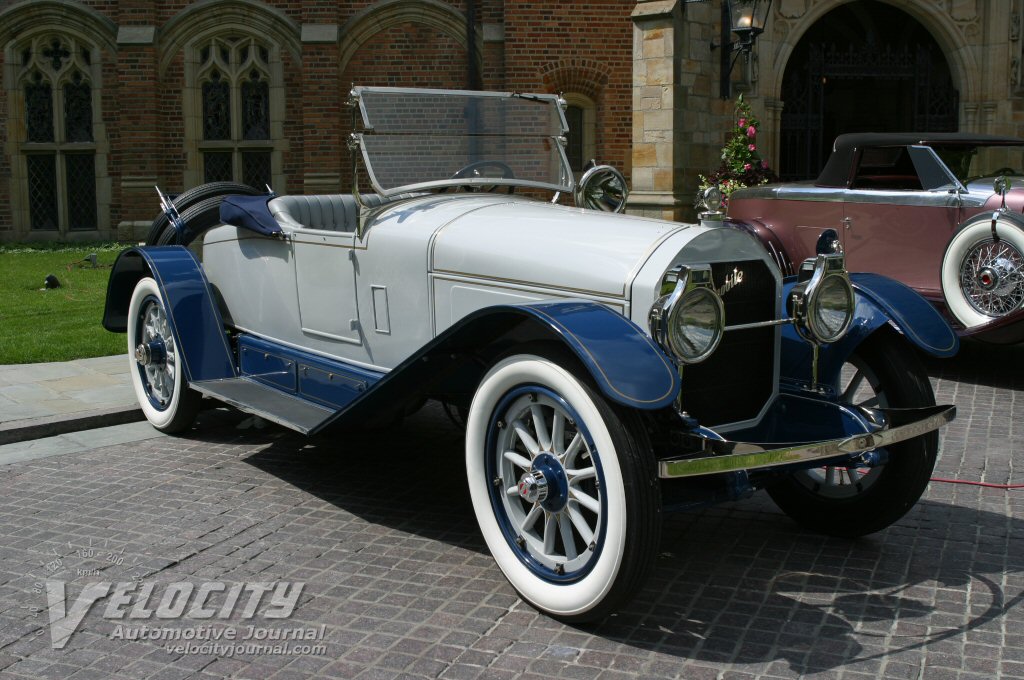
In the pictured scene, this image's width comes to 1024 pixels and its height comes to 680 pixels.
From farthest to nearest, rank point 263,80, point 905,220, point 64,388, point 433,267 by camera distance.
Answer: point 263,80
point 905,220
point 64,388
point 433,267

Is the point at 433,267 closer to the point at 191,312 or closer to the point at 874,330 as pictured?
the point at 874,330

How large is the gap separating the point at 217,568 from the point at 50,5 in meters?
16.4

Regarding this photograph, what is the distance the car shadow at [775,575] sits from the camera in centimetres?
360

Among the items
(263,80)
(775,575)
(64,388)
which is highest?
(263,80)

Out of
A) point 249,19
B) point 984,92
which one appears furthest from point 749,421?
point 249,19

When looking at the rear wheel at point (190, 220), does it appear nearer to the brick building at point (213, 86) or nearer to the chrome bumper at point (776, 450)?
the chrome bumper at point (776, 450)

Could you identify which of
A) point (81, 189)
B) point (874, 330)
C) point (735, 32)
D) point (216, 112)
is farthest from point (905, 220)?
point (81, 189)

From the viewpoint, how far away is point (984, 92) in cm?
1491

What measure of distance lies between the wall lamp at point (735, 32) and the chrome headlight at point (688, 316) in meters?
10.5

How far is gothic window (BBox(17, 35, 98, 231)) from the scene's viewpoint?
18219mm

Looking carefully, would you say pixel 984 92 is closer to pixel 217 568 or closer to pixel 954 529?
pixel 954 529

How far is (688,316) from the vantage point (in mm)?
3742

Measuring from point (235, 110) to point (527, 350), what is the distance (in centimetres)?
1553

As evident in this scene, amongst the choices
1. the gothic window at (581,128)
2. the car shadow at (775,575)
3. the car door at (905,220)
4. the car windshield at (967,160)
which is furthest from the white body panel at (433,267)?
the gothic window at (581,128)
